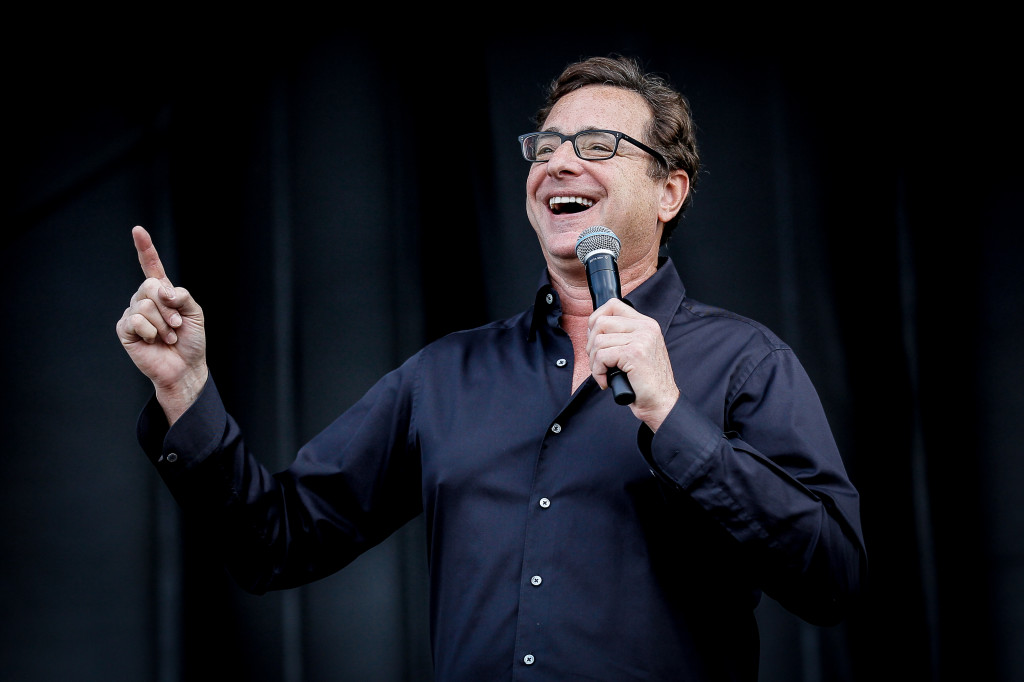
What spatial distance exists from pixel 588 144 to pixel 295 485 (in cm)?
79

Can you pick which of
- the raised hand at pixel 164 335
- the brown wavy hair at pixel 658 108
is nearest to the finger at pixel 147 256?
the raised hand at pixel 164 335

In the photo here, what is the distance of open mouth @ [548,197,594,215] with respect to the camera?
1704 millimetres

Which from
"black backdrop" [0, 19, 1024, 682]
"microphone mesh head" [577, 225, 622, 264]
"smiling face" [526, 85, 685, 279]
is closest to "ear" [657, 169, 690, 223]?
"smiling face" [526, 85, 685, 279]

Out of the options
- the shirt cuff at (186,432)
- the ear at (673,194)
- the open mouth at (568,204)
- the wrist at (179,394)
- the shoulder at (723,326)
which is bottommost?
the shirt cuff at (186,432)

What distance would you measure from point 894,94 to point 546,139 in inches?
47.7

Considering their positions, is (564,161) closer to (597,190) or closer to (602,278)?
(597,190)

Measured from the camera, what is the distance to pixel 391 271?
101 inches

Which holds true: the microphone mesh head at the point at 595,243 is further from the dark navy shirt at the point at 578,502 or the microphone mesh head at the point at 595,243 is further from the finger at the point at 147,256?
the finger at the point at 147,256

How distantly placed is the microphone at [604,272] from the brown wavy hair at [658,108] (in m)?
0.37

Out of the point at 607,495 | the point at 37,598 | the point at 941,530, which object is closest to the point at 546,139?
the point at 607,495

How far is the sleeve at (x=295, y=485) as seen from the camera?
1.49 m

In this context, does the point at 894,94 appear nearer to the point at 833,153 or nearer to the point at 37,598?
the point at 833,153

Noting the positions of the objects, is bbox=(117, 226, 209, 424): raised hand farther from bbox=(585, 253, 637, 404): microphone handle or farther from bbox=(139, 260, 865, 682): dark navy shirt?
bbox=(585, 253, 637, 404): microphone handle

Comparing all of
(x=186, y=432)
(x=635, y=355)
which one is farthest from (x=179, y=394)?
(x=635, y=355)
